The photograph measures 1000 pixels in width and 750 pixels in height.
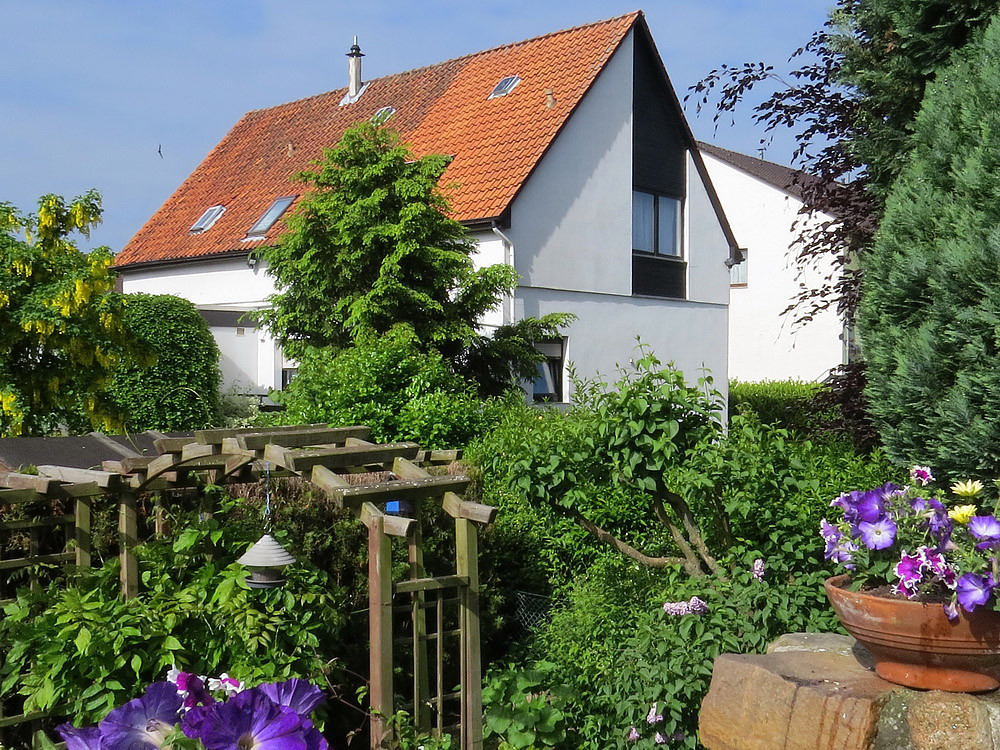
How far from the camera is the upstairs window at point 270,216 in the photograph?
1995 centimetres

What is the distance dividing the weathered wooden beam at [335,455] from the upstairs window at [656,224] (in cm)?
1405

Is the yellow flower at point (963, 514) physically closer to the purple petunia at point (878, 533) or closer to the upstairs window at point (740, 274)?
the purple petunia at point (878, 533)

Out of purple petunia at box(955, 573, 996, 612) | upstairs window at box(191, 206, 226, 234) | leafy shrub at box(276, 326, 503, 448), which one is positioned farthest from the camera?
upstairs window at box(191, 206, 226, 234)

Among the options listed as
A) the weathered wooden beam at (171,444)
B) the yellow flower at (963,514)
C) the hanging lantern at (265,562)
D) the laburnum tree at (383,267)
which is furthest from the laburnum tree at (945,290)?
the laburnum tree at (383,267)

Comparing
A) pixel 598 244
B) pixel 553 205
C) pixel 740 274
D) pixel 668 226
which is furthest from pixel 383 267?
pixel 740 274

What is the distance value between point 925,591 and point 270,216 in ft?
60.2

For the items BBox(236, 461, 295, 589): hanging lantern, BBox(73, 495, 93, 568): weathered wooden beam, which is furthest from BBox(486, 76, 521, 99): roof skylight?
BBox(236, 461, 295, 589): hanging lantern

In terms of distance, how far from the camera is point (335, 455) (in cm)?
496

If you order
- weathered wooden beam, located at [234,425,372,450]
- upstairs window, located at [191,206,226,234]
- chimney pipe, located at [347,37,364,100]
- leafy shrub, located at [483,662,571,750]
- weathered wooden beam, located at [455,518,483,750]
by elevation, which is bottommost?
leafy shrub, located at [483,662,571,750]

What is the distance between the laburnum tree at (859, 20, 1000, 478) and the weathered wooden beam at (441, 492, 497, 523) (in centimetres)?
274

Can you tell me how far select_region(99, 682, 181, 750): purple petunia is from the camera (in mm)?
1779

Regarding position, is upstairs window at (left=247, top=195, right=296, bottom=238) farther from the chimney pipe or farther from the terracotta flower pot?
the terracotta flower pot

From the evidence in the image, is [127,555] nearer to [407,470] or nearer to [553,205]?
[407,470]

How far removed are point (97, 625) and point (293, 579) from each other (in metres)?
0.95
